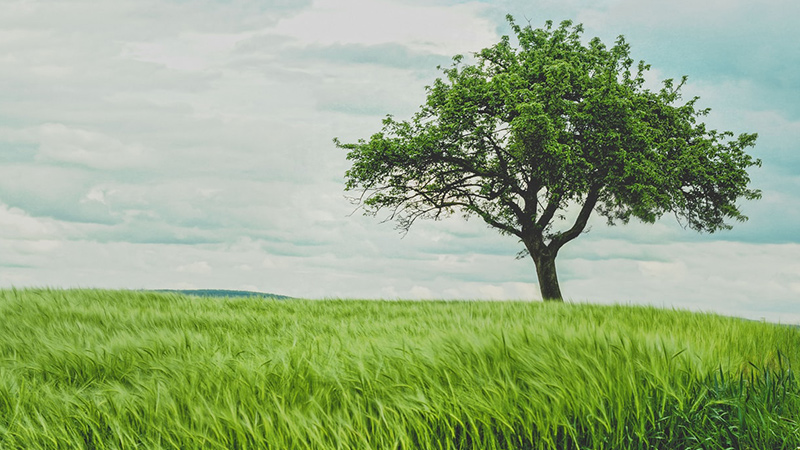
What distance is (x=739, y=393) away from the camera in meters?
4.10

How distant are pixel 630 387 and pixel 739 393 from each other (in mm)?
797

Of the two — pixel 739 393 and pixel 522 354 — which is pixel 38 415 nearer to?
pixel 522 354

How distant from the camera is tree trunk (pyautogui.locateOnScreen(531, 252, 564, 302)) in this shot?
2070 cm

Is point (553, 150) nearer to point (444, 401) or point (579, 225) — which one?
point (579, 225)

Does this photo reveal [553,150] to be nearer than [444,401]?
No

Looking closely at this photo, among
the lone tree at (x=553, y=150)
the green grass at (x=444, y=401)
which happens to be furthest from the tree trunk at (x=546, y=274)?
the green grass at (x=444, y=401)

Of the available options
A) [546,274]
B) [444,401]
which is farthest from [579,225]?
[444,401]

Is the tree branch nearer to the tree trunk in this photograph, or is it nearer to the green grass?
the tree trunk

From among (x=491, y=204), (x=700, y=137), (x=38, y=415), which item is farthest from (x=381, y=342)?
(x=700, y=137)

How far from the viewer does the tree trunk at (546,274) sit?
67.9 ft

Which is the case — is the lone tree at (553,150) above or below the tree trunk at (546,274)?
above

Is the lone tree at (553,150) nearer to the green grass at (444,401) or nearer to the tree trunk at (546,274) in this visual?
the tree trunk at (546,274)

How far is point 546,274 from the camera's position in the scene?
68.5 feet

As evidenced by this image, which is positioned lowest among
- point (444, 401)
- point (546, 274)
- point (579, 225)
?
point (444, 401)
